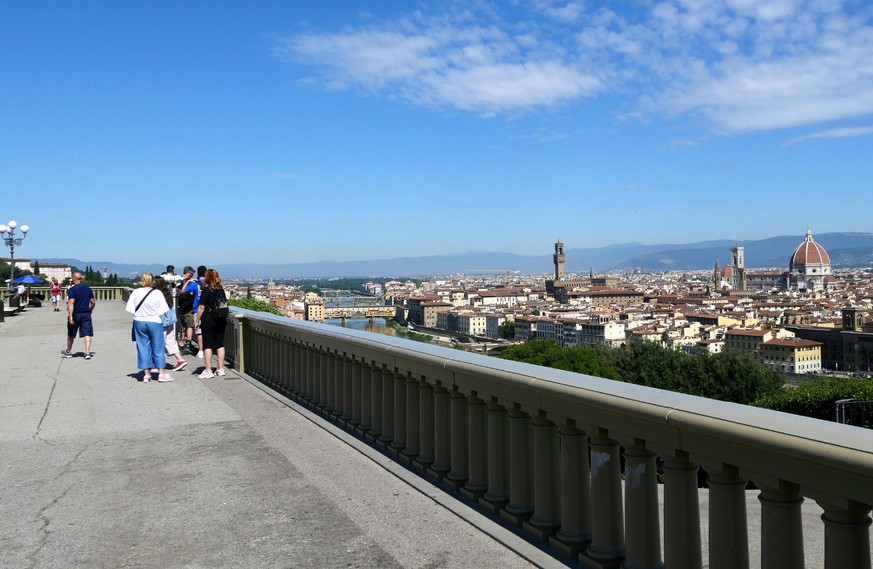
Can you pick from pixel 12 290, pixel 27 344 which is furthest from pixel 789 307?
pixel 27 344

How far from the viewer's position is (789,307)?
153 meters

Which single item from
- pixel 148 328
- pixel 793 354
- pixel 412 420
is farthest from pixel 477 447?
pixel 793 354

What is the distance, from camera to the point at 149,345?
31.3 feet

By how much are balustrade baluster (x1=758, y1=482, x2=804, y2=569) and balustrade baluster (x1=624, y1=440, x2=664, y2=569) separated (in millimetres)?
583

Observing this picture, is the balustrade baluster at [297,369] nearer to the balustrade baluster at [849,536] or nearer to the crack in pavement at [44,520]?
the crack in pavement at [44,520]

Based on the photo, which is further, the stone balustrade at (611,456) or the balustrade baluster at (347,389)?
the balustrade baluster at (347,389)

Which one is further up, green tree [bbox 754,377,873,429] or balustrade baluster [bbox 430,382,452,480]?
balustrade baluster [bbox 430,382,452,480]

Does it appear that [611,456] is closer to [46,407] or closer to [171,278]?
[46,407]

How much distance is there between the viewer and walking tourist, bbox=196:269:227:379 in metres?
9.85

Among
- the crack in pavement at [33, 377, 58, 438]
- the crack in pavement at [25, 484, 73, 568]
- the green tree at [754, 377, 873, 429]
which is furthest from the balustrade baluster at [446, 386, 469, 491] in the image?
the green tree at [754, 377, 873, 429]

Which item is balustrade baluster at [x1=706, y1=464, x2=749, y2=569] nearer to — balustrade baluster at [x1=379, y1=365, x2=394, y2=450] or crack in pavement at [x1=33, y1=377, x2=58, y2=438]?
balustrade baluster at [x1=379, y1=365, x2=394, y2=450]

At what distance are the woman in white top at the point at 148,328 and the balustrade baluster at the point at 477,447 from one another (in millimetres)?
6134

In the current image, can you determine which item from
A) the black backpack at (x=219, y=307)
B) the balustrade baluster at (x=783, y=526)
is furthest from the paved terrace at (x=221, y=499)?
the black backpack at (x=219, y=307)

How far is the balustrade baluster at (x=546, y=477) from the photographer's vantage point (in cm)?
369
